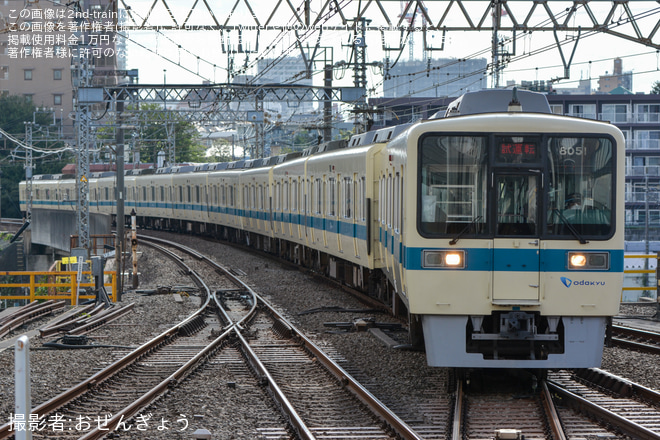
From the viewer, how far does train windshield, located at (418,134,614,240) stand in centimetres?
756

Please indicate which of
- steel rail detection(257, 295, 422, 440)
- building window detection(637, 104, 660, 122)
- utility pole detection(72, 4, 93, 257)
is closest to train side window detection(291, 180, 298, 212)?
utility pole detection(72, 4, 93, 257)

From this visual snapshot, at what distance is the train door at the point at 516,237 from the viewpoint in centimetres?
753

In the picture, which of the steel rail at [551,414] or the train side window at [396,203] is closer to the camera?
the steel rail at [551,414]

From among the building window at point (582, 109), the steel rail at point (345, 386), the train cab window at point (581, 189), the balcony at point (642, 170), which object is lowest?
the steel rail at point (345, 386)

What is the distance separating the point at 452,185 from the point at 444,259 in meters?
0.62

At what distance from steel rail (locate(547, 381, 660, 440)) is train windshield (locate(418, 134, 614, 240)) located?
1.30 meters

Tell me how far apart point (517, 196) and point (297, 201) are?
1343 cm

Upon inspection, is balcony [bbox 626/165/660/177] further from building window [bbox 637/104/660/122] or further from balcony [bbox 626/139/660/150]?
building window [bbox 637/104/660/122]

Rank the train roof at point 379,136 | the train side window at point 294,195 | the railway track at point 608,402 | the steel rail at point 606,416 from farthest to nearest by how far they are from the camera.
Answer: the train side window at point 294,195 → the train roof at point 379,136 → the railway track at point 608,402 → the steel rail at point 606,416

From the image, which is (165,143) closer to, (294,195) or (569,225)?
(294,195)

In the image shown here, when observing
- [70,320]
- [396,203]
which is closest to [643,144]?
[70,320]

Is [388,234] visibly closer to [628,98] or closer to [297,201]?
[297,201]

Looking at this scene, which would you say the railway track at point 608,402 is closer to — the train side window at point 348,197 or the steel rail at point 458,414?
the steel rail at point 458,414

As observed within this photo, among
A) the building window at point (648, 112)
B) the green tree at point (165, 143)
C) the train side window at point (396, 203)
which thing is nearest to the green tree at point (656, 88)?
the building window at point (648, 112)
